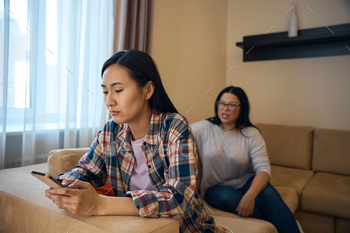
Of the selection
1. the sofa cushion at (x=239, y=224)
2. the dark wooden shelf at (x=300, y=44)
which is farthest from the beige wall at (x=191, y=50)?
the sofa cushion at (x=239, y=224)

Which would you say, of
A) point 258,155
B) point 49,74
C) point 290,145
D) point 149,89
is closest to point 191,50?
point 290,145

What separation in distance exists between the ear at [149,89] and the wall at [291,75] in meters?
2.37

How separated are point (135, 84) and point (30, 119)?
87 centimetres

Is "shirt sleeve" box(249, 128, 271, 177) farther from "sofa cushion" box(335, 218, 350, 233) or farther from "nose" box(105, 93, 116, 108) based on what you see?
"nose" box(105, 93, 116, 108)

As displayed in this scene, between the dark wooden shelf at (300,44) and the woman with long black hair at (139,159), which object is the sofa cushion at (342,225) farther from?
the dark wooden shelf at (300,44)

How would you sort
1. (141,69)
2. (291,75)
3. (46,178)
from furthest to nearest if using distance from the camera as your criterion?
(291,75) → (141,69) → (46,178)

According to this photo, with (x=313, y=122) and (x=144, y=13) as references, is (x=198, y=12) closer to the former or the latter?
(x=144, y=13)

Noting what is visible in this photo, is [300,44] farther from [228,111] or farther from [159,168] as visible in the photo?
[159,168]

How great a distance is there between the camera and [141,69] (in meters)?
0.99

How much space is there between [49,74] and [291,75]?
2.40 m

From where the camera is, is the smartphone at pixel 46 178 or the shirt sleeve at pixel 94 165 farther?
the shirt sleeve at pixel 94 165

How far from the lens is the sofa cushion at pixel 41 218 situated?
78cm

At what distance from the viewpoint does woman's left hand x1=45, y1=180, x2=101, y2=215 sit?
805mm

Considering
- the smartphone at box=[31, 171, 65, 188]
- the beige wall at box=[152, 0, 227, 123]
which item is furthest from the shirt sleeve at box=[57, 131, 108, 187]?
the beige wall at box=[152, 0, 227, 123]
